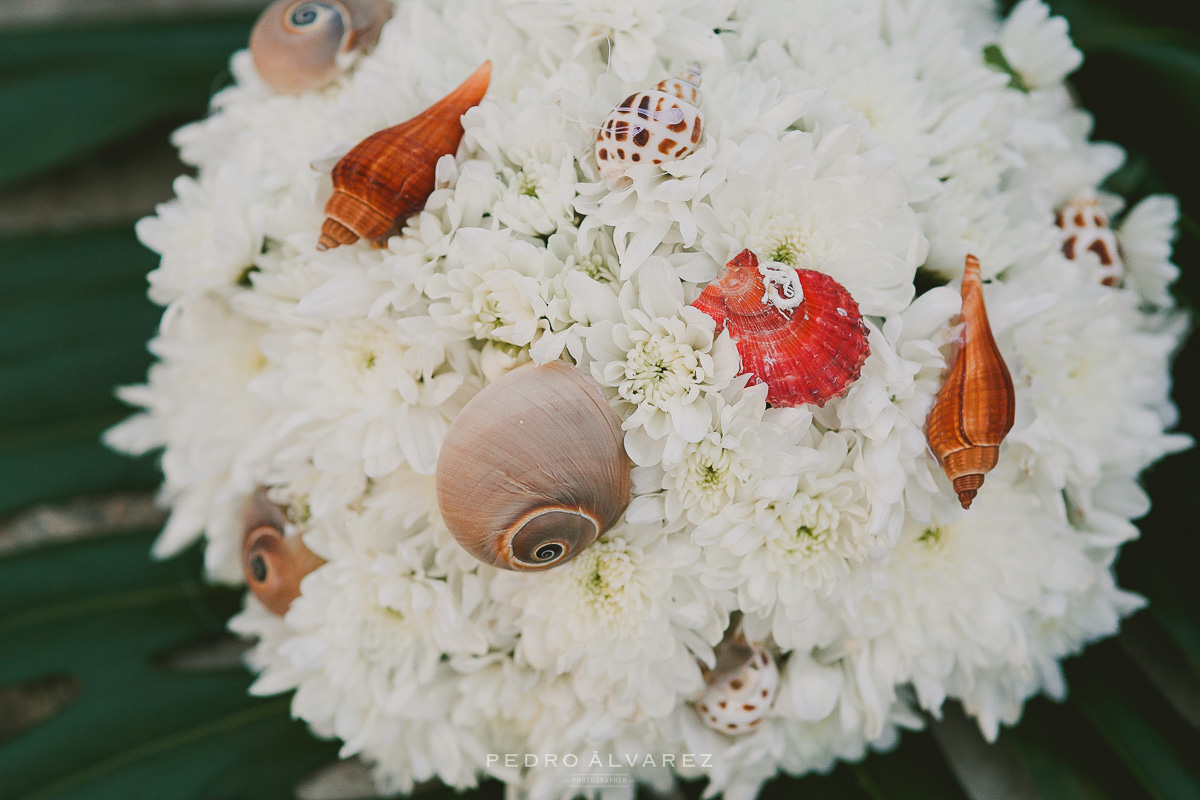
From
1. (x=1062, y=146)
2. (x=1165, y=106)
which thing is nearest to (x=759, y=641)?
(x=1062, y=146)

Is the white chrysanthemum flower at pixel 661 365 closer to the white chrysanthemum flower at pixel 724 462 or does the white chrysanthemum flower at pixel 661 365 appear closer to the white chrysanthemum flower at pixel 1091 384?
the white chrysanthemum flower at pixel 724 462

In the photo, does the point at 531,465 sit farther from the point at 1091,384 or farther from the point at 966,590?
the point at 1091,384

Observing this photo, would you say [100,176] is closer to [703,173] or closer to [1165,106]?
A: [703,173]

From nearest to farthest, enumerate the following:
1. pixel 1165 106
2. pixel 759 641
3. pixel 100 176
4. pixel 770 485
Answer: pixel 770 485, pixel 759 641, pixel 1165 106, pixel 100 176

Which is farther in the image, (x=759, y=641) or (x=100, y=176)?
(x=100, y=176)

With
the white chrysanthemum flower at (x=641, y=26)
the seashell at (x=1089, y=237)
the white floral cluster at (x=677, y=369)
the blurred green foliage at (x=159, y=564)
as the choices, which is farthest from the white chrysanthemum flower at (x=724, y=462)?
the blurred green foliage at (x=159, y=564)

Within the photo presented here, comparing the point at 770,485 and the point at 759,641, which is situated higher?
the point at 770,485
